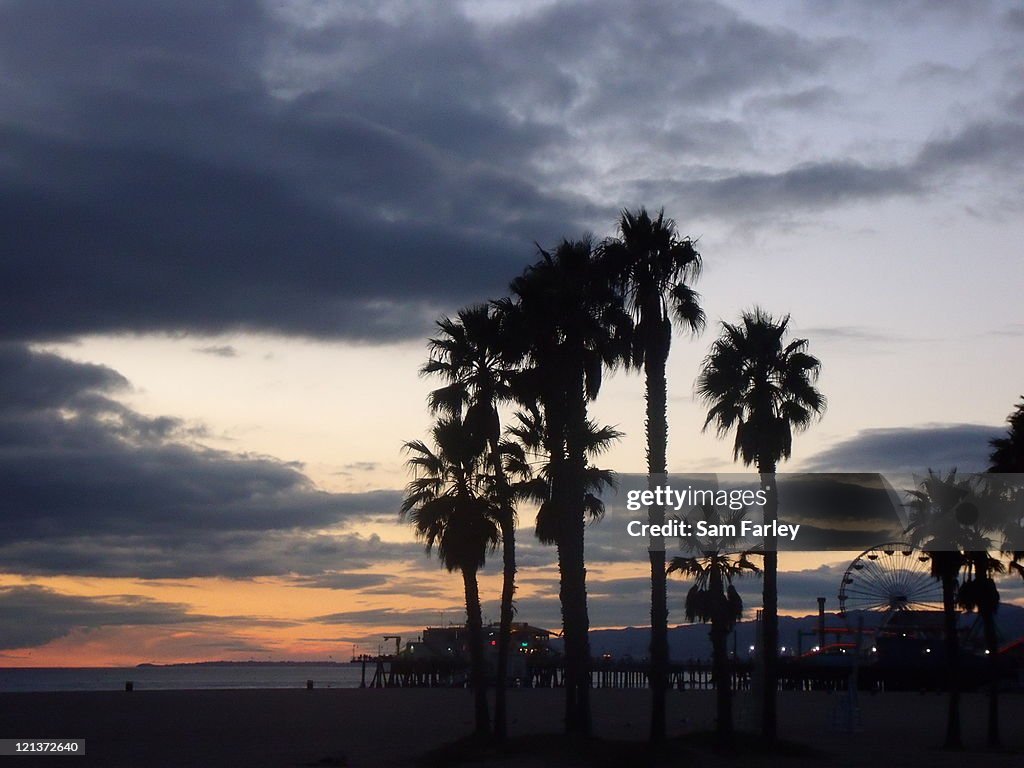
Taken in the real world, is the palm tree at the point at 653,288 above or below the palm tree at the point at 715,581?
above

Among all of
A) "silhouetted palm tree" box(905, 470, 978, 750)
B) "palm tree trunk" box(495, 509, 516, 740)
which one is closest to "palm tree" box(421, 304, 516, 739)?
"palm tree trunk" box(495, 509, 516, 740)

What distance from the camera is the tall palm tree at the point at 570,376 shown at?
32.9 meters

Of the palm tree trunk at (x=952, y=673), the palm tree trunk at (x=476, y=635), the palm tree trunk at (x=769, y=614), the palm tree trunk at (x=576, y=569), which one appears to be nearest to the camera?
the palm tree trunk at (x=576, y=569)

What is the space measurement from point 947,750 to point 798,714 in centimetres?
2557

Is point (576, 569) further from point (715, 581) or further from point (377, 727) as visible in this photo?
point (377, 727)

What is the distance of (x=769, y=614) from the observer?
34.9 m

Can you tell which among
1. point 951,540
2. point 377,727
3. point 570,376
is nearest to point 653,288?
point 570,376

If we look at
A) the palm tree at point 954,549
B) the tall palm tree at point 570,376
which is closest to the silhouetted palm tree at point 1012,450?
the palm tree at point 954,549

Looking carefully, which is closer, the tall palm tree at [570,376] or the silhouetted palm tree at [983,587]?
the tall palm tree at [570,376]

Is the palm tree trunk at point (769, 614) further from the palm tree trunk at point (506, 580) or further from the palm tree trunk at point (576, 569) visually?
the palm tree trunk at point (506, 580)

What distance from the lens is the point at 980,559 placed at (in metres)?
37.0

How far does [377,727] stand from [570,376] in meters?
21.8

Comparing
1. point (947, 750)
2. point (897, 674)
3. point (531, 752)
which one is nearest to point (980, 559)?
point (947, 750)

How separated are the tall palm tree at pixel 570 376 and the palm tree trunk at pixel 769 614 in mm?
5297
